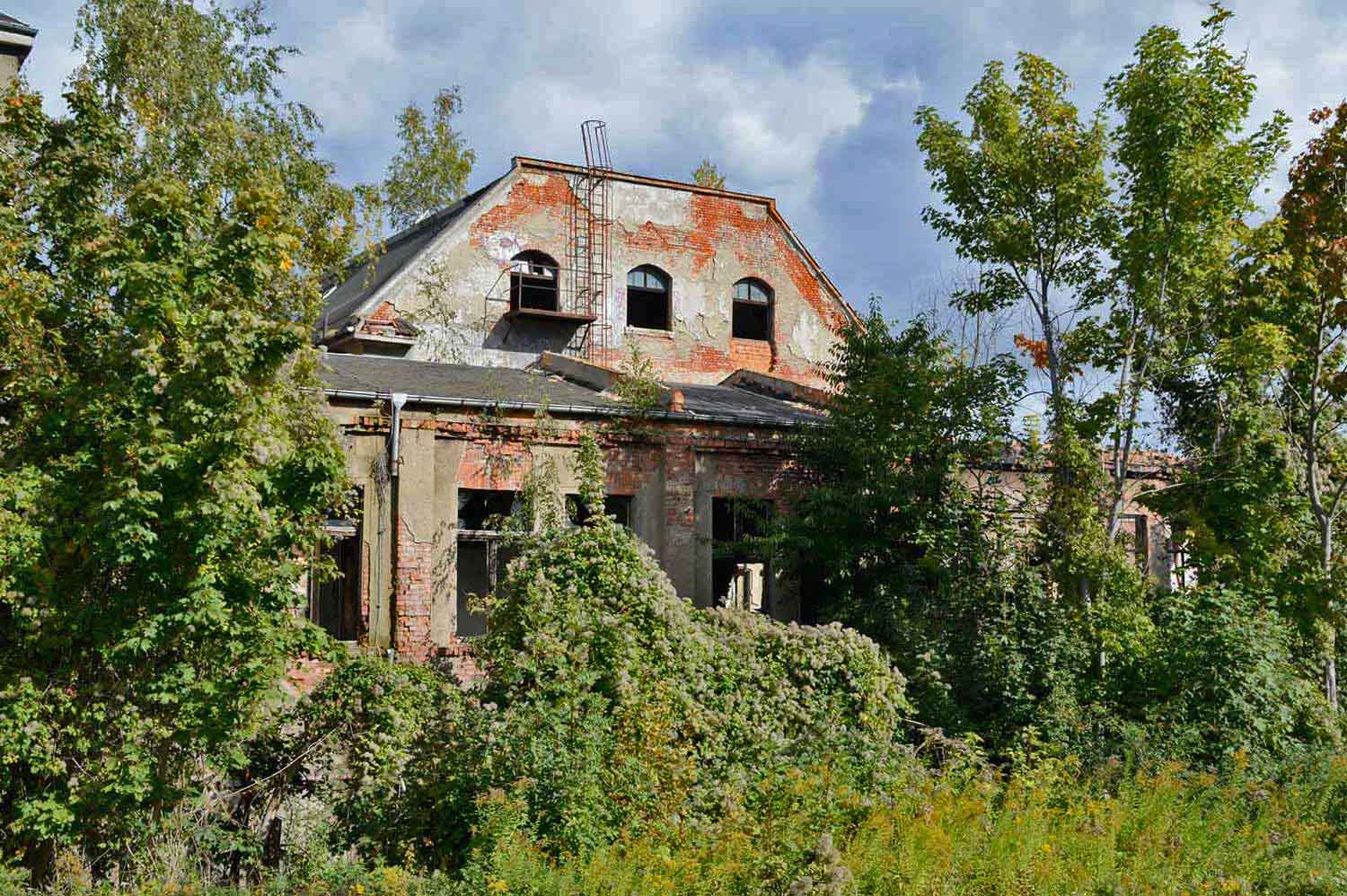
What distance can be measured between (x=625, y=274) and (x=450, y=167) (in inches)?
504

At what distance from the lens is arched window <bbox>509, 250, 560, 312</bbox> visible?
21312mm

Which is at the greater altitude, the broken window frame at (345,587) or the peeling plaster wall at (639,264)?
the peeling plaster wall at (639,264)

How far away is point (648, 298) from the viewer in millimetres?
22719

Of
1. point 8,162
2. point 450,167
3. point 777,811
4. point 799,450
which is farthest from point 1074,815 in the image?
point 450,167

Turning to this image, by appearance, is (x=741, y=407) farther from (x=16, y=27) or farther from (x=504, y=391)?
(x=16, y=27)

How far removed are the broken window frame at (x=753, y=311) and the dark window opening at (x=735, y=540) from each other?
749 cm

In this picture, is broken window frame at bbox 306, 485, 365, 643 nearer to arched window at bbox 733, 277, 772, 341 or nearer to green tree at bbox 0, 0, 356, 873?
green tree at bbox 0, 0, 356, 873

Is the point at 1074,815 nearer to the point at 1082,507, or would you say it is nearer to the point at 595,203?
the point at 1082,507

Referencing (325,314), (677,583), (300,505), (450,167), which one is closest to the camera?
(300,505)

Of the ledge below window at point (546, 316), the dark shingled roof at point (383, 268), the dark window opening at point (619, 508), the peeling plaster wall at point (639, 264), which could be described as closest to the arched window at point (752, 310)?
the peeling plaster wall at point (639, 264)

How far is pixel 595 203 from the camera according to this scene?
22062 mm

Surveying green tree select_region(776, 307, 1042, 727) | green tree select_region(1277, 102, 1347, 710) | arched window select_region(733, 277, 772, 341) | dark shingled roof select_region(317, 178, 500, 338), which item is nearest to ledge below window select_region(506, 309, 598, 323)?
dark shingled roof select_region(317, 178, 500, 338)

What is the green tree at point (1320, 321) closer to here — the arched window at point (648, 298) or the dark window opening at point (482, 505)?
the dark window opening at point (482, 505)

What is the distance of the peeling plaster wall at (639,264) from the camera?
20.5 m
